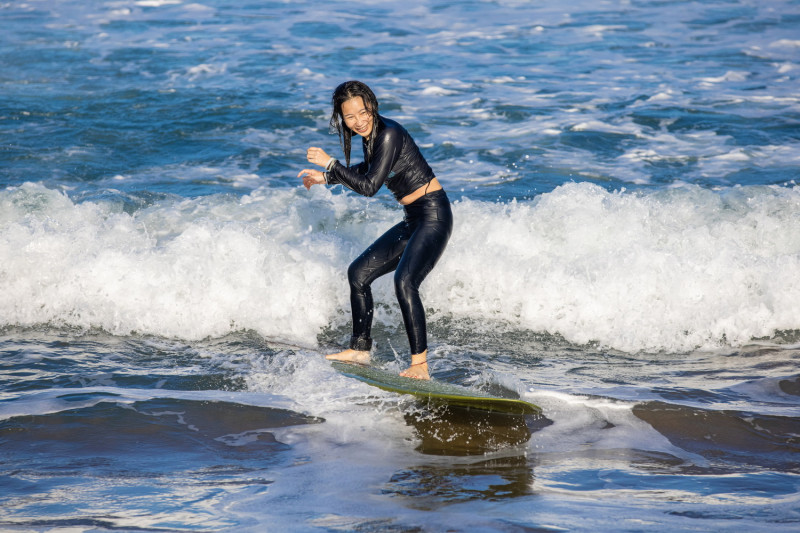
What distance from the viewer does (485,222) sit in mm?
8914

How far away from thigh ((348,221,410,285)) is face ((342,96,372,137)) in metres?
0.93

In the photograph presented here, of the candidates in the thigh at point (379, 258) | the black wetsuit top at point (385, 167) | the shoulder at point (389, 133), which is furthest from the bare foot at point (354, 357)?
the shoulder at point (389, 133)

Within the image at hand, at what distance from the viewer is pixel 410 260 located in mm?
5703

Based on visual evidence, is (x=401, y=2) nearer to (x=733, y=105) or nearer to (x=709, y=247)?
(x=733, y=105)

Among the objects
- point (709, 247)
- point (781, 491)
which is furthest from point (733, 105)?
point (781, 491)

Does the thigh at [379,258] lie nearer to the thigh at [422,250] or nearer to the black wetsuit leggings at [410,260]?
the black wetsuit leggings at [410,260]

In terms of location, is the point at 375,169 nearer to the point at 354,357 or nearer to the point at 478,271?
the point at 354,357

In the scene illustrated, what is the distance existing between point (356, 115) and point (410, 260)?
1.13m

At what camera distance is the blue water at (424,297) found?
4352 mm

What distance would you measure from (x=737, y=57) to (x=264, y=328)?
1373cm

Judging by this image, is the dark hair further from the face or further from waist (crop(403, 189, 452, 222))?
waist (crop(403, 189, 452, 222))

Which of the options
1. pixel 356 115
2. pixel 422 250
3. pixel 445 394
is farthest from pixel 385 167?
pixel 445 394

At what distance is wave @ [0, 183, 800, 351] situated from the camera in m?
7.52

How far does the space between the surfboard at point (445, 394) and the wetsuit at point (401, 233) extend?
0.36 meters
